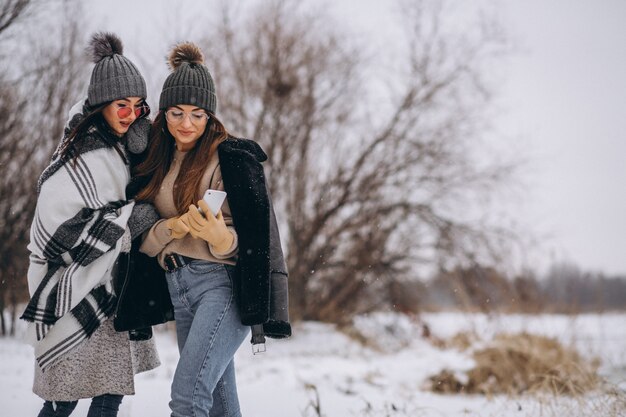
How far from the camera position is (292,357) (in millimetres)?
7301

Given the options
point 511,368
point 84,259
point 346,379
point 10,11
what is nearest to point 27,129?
point 10,11

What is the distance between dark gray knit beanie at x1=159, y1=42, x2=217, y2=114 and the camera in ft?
7.18

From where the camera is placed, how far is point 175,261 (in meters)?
2.11

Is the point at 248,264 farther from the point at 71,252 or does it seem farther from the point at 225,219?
the point at 71,252

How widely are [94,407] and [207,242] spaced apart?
2.68 ft

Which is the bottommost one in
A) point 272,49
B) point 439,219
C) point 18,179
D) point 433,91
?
point 439,219

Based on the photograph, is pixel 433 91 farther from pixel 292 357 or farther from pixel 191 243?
pixel 191 243

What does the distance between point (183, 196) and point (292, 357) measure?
5.60 meters

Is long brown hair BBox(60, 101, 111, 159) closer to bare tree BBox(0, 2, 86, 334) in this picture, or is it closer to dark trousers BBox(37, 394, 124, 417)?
dark trousers BBox(37, 394, 124, 417)

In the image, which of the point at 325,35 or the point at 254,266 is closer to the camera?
the point at 254,266

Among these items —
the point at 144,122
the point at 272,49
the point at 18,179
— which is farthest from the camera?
the point at 272,49

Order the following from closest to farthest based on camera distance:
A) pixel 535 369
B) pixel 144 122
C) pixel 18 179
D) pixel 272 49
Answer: pixel 144 122 < pixel 535 369 < pixel 18 179 < pixel 272 49

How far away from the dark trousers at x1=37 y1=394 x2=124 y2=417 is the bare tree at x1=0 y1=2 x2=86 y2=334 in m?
4.31

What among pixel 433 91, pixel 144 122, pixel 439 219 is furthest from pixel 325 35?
pixel 144 122
